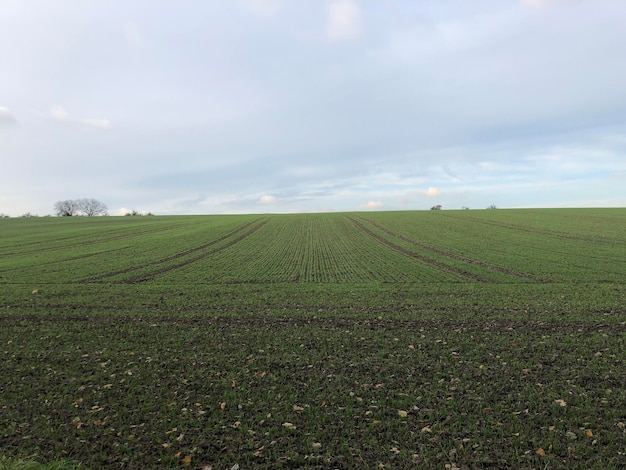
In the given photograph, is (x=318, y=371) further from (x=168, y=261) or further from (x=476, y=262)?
(x=168, y=261)

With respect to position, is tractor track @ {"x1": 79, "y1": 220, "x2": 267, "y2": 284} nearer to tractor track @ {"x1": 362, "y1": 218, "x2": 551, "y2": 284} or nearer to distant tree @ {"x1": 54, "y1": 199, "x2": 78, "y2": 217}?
tractor track @ {"x1": 362, "y1": 218, "x2": 551, "y2": 284}

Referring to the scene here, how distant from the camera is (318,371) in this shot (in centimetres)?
945

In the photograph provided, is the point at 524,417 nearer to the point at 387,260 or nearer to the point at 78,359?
the point at 78,359

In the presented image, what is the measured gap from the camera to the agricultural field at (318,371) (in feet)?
20.7

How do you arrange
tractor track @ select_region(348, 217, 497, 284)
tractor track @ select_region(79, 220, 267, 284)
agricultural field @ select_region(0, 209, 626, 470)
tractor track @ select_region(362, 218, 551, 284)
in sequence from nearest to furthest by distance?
agricultural field @ select_region(0, 209, 626, 470) < tractor track @ select_region(362, 218, 551, 284) < tractor track @ select_region(348, 217, 497, 284) < tractor track @ select_region(79, 220, 267, 284)

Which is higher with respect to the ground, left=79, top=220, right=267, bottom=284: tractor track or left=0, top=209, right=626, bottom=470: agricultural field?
left=79, top=220, right=267, bottom=284: tractor track

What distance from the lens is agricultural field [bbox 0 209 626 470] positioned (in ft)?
20.7

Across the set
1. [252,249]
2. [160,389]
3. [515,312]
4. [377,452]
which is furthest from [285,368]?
[252,249]

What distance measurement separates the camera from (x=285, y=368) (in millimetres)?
9680

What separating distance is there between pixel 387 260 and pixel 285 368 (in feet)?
72.6

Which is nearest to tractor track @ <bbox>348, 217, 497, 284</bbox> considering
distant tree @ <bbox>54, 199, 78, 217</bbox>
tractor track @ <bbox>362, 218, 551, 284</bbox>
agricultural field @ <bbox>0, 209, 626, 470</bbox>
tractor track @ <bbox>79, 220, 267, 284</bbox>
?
agricultural field @ <bbox>0, 209, 626, 470</bbox>

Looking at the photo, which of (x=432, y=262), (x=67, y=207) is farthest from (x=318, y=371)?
(x=67, y=207)

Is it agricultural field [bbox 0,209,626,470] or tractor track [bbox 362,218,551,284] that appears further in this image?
tractor track [bbox 362,218,551,284]

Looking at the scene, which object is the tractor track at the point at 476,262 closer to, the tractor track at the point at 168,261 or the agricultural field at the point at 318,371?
the agricultural field at the point at 318,371
